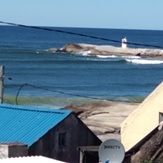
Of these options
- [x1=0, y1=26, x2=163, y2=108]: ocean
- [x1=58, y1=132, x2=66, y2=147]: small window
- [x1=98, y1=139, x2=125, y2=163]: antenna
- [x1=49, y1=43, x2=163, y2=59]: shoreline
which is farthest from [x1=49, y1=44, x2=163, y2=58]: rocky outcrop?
[x1=98, y1=139, x2=125, y2=163]: antenna

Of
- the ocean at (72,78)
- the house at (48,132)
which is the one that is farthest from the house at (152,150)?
the ocean at (72,78)

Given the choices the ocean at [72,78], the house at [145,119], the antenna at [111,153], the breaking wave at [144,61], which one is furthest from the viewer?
the breaking wave at [144,61]

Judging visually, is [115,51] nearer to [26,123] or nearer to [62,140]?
[26,123]

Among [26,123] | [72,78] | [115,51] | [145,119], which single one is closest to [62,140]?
[26,123]

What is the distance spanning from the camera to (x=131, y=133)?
19.9 meters

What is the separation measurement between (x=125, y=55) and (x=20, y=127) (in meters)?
89.6

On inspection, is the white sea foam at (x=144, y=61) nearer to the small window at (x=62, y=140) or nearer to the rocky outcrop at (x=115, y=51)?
the rocky outcrop at (x=115, y=51)

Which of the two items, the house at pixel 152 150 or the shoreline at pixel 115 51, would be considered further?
the shoreline at pixel 115 51

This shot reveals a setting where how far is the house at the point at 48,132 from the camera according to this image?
17688mm

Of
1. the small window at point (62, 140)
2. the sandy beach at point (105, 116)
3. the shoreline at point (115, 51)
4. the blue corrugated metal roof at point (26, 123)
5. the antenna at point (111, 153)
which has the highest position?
the shoreline at point (115, 51)

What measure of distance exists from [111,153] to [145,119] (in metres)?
6.40

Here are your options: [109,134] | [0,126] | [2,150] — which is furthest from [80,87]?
[2,150]

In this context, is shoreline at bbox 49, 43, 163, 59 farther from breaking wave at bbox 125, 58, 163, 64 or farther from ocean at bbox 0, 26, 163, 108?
breaking wave at bbox 125, 58, 163, 64

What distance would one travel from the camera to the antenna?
13.2 meters
